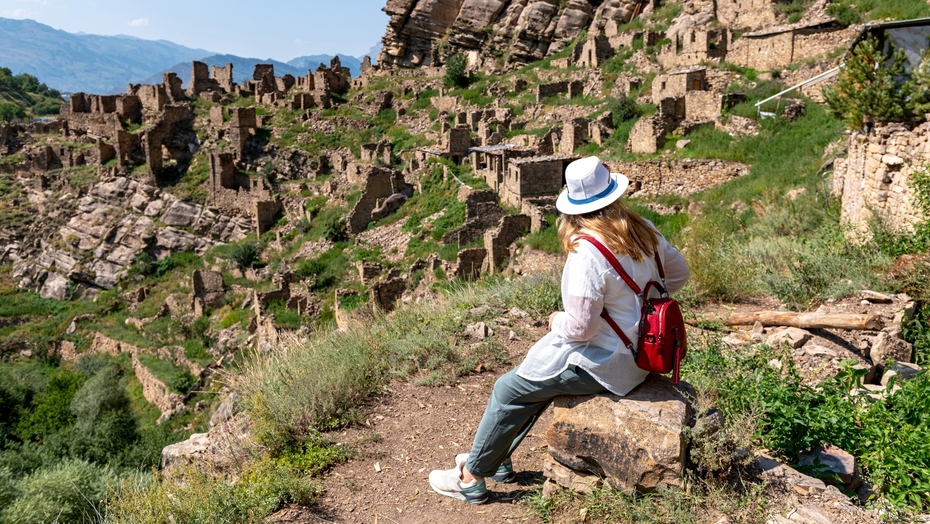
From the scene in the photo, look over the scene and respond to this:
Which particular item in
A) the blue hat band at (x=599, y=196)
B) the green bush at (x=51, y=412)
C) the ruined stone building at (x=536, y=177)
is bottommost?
the green bush at (x=51, y=412)

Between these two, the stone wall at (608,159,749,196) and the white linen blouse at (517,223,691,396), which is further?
the stone wall at (608,159,749,196)

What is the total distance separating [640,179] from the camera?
1731cm

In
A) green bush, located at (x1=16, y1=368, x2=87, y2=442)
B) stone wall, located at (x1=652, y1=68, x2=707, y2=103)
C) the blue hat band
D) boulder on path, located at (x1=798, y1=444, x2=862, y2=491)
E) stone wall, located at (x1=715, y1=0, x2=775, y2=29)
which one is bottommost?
green bush, located at (x1=16, y1=368, x2=87, y2=442)

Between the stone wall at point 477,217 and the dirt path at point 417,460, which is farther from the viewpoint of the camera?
the stone wall at point 477,217

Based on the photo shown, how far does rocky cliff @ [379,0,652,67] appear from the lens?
36.3 m

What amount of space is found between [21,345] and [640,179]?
2324cm

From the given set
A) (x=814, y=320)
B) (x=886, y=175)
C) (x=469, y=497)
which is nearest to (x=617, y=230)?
(x=469, y=497)

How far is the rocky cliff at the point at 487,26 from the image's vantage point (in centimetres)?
3634

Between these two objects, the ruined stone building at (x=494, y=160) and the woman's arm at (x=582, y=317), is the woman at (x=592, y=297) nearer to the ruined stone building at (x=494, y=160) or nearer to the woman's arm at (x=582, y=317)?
the woman's arm at (x=582, y=317)

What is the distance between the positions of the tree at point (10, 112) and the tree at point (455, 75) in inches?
1769

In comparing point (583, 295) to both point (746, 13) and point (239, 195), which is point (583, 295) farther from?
point (239, 195)

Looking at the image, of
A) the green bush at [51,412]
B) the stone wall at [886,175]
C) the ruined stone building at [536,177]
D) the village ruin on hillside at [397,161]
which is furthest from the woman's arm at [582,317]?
→ the green bush at [51,412]

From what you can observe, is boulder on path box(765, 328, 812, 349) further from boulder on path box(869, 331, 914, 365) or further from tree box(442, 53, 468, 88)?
tree box(442, 53, 468, 88)

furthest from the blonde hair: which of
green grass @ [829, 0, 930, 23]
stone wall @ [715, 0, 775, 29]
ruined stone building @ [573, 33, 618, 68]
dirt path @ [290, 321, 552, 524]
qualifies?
ruined stone building @ [573, 33, 618, 68]
